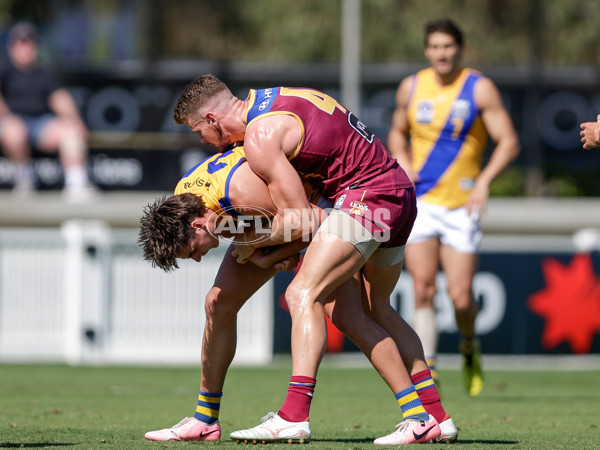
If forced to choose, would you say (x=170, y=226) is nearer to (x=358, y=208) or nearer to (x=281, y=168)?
(x=281, y=168)

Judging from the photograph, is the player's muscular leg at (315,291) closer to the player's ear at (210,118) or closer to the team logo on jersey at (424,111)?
the player's ear at (210,118)

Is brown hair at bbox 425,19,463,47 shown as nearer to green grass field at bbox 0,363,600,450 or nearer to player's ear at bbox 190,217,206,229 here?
green grass field at bbox 0,363,600,450

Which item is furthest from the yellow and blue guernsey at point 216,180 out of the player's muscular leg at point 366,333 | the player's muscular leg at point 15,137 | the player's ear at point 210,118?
the player's muscular leg at point 15,137

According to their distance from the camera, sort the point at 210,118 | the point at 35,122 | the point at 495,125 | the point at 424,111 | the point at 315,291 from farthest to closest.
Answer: the point at 35,122 → the point at 424,111 → the point at 495,125 → the point at 210,118 → the point at 315,291

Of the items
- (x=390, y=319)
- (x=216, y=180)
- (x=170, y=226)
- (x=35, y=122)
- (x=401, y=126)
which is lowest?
(x=390, y=319)

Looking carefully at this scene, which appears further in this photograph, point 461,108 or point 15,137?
point 15,137

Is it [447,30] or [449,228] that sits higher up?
[447,30]

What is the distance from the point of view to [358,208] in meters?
5.73

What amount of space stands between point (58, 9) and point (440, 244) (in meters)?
11.6

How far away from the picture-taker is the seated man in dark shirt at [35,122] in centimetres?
1449

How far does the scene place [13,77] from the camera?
48.4 ft

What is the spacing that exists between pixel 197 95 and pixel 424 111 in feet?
11.0

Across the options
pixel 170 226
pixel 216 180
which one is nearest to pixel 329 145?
pixel 216 180

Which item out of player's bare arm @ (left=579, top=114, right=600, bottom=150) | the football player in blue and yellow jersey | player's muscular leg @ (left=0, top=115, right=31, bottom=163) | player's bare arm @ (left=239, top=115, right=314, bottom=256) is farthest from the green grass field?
player's muscular leg @ (left=0, top=115, right=31, bottom=163)
